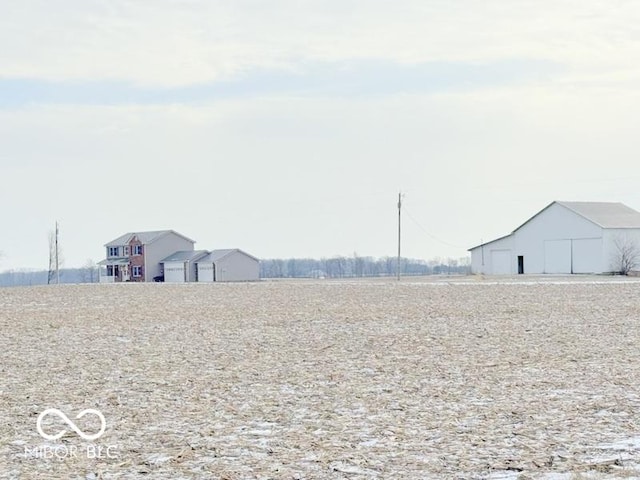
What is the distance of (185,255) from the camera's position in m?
89.1

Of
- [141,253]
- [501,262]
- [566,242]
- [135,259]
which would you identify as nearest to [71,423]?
[566,242]

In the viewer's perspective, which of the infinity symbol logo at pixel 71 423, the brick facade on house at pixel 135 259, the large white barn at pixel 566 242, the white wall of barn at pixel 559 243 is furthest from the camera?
the brick facade on house at pixel 135 259

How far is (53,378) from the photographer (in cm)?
1230

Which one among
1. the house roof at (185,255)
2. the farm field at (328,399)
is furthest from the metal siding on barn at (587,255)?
the farm field at (328,399)

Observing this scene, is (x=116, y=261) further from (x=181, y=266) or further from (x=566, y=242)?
(x=566, y=242)

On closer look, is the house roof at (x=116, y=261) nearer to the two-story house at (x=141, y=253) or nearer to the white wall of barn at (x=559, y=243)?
the two-story house at (x=141, y=253)

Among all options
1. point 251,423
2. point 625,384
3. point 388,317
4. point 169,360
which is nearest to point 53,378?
point 169,360

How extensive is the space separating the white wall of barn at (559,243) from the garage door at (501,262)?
85 centimetres

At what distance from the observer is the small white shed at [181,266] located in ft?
285

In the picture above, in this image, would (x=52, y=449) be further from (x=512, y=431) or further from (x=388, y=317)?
(x=388, y=317)

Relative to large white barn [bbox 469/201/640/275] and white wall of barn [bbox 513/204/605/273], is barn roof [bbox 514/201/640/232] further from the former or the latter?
white wall of barn [bbox 513/204/605/273]

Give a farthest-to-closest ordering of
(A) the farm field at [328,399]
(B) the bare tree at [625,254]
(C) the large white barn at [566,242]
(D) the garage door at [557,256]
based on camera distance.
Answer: (D) the garage door at [557,256] < (C) the large white barn at [566,242] < (B) the bare tree at [625,254] < (A) the farm field at [328,399]

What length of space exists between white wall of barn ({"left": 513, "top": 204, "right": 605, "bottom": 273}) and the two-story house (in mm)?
34858

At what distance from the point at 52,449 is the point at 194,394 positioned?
9.94 ft
